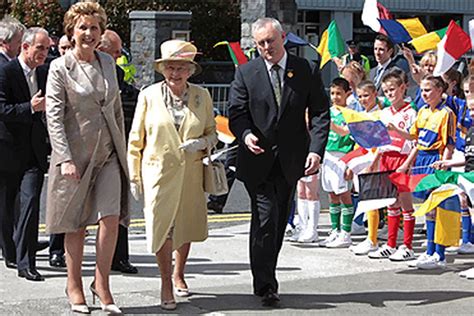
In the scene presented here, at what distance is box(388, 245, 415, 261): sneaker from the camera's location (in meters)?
9.40

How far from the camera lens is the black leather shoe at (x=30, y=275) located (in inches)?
330

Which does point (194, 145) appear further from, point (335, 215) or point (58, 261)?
point (335, 215)

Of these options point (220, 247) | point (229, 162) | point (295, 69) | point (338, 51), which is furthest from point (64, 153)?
point (338, 51)

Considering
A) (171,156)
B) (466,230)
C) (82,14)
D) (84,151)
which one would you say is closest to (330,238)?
(466,230)

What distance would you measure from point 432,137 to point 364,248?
119 cm

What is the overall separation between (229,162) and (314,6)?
25189mm

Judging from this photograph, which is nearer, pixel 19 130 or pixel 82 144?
pixel 82 144

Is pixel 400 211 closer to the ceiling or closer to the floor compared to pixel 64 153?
closer to the floor

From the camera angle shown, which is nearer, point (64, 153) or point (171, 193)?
point (64, 153)

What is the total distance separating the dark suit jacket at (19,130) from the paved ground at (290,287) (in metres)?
0.86

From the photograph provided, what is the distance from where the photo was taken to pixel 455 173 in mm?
8781

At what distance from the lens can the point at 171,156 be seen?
24.8 feet

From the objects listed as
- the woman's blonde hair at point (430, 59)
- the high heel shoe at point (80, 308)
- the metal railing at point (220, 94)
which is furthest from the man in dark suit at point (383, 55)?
the metal railing at point (220, 94)

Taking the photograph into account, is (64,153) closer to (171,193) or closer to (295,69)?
(171,193)
